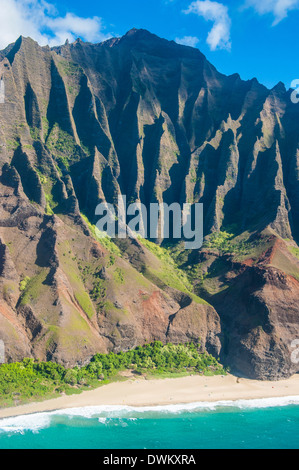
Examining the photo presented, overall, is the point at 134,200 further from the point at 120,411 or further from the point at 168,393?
the point at 120,411

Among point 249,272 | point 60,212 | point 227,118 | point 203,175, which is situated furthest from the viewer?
point 227,118

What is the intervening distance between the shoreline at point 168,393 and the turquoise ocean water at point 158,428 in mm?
1903

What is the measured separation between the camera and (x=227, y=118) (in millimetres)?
188625

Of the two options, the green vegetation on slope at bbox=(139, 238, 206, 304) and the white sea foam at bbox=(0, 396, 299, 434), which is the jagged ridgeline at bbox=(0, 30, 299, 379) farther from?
the white sea foam at bbox=(0, 396, 299, 434)

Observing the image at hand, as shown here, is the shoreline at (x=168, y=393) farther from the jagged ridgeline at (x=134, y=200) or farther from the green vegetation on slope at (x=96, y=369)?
the jagged ridgeline at (x=134, y=200)

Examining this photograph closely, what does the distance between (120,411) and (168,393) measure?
13619 mm

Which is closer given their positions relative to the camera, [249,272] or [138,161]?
[249,272]

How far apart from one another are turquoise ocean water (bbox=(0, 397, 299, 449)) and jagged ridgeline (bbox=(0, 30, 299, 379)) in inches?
621

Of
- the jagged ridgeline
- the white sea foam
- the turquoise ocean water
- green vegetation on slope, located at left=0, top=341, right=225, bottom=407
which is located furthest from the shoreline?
the jagged ridgeline

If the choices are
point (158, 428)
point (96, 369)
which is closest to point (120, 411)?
point (158, 428)

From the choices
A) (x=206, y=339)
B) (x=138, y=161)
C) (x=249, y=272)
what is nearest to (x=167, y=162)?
(x=138, y=161)

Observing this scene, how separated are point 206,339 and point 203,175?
7921 cm

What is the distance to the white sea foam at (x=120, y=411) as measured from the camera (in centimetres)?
7662
